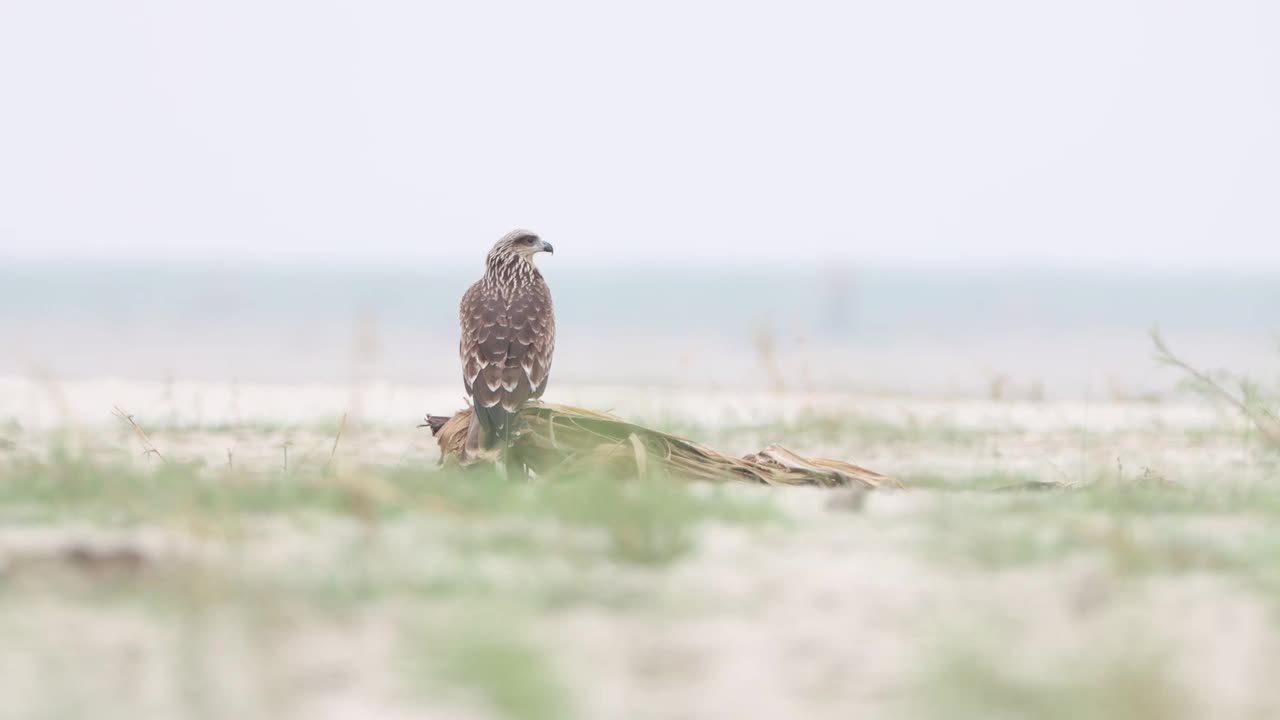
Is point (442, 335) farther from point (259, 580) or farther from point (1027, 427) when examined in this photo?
point (259, 580)

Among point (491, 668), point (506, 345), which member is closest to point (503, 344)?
point (506, 345)

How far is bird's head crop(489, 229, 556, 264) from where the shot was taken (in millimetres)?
7988

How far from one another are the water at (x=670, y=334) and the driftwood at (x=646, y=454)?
4.49 ft

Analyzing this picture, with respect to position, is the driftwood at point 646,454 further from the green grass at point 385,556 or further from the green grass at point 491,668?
the green grass at point 491,668

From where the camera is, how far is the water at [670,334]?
709 inches

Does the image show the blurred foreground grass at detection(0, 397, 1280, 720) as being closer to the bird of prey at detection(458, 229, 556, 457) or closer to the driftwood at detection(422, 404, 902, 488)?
the driftwood at detection(422, 404, 902, 488)

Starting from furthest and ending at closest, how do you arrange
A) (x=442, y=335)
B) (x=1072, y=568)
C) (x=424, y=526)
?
(x=442, y=335) → (x=424, y=526) → (x=1072, y=568)

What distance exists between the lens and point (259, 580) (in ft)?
10.2

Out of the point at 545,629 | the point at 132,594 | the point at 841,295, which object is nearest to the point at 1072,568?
the point at 545,629

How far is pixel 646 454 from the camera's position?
5.91 m

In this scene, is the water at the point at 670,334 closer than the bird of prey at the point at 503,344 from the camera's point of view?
No

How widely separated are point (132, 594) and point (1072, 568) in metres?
2.18

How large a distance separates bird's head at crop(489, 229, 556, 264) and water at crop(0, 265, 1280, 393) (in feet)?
2.60

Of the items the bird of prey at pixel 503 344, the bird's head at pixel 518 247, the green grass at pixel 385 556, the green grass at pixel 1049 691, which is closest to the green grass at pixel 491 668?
the green grass at pixel 385 556
